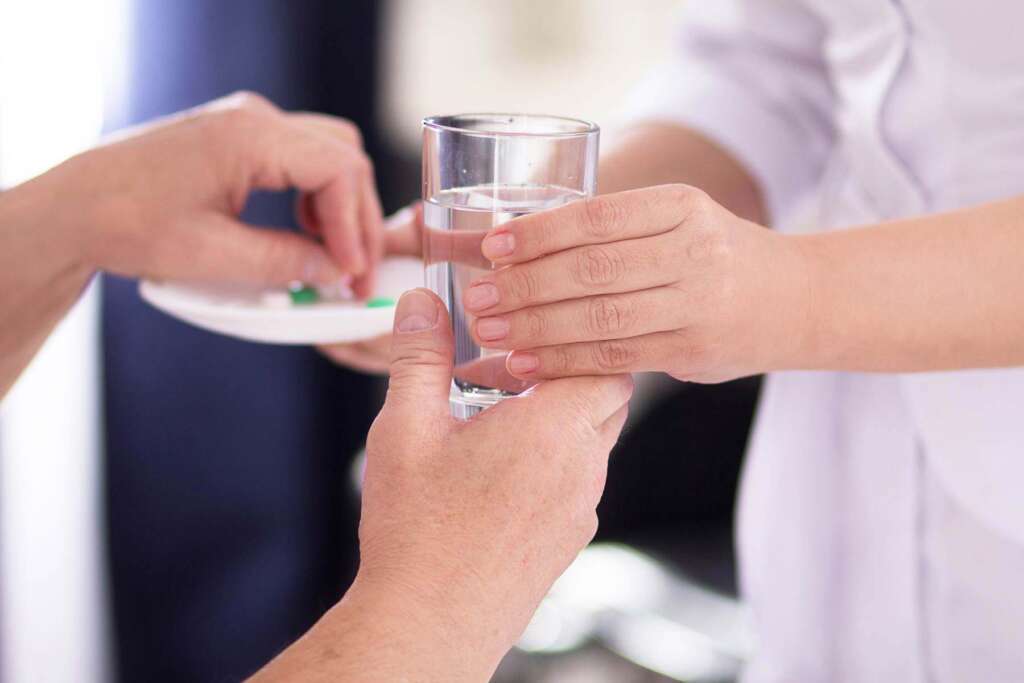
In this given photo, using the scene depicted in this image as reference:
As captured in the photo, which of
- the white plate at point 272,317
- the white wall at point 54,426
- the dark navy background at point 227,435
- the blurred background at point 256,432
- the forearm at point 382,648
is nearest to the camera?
the forearm at point 382,648

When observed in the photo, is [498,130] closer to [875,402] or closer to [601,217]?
[601,217]

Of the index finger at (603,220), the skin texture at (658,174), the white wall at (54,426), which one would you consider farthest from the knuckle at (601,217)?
the white wall at (54,426)

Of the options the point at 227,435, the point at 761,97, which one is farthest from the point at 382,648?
the point at 227,435

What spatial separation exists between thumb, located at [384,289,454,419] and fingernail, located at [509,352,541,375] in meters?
0.04

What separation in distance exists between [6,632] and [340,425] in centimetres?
110

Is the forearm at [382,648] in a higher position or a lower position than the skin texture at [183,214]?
lower

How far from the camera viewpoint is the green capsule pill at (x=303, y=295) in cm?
103

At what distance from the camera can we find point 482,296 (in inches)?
27.0

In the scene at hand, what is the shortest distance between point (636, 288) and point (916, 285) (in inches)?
8.2

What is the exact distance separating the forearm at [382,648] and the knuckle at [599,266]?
0.22 metres

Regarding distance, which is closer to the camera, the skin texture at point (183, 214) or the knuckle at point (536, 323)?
the knuckle at point (536, 323)

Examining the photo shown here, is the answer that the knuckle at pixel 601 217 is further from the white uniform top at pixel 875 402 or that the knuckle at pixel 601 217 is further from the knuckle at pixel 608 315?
the white uniform top at pixel 875 402

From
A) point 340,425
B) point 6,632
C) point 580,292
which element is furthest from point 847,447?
point 340,425

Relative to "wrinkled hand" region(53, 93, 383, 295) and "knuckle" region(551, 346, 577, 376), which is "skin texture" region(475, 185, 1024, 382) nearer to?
"knuckle" region(551, 346, 577, 376)
